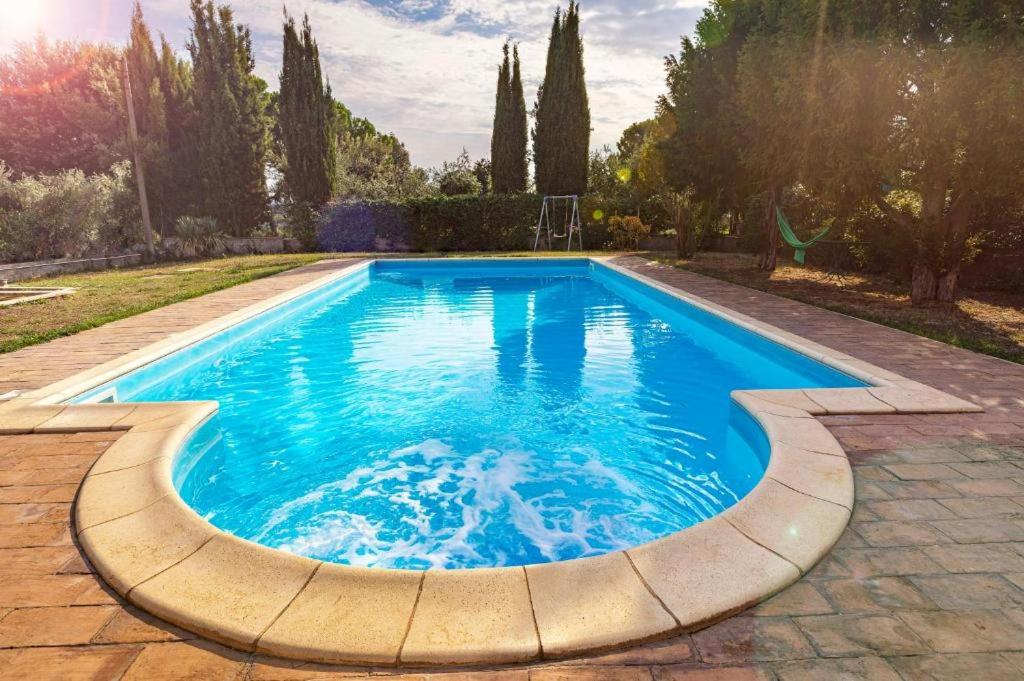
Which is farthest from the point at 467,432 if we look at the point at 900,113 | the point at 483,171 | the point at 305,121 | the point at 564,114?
the point at 483,171

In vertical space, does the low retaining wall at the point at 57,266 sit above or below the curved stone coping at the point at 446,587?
above

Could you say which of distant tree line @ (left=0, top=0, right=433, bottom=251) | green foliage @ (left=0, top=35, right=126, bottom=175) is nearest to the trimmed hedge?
distant tree line @ (left=0, top=0, right=433, bottom=251)

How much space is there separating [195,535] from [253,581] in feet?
1.77

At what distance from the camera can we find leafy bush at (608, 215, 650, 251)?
20.7 metres

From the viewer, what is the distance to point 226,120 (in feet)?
70.3

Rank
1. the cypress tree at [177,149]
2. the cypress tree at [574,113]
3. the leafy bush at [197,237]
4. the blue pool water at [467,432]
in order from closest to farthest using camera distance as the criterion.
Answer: the blue pool water at [467,432] → the leafy bush at [197,237] → the cypress tree at [177,149] → the cypress tree at [574,113]

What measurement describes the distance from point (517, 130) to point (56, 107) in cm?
2309

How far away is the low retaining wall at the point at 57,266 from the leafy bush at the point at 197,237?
5.49ft

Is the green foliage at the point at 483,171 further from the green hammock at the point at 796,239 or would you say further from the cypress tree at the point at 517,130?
the green hammock at the point at 796,239

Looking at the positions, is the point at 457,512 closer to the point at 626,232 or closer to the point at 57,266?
the point at 57,266

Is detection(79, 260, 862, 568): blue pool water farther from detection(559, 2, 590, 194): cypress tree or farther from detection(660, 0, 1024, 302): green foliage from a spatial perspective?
detection(559, 2, 590, 194): cypress tree

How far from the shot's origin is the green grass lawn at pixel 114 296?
701cm

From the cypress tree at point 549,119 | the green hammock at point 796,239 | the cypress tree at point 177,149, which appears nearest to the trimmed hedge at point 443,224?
the cypress tree at point 549,119

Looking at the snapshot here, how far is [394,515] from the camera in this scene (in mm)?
3727
